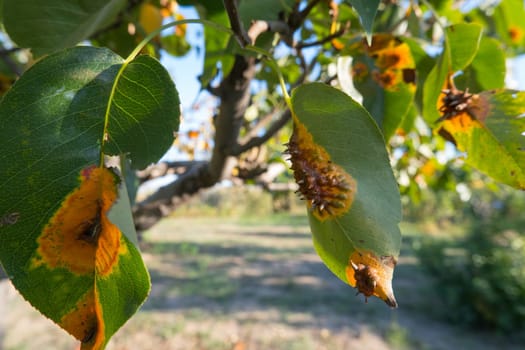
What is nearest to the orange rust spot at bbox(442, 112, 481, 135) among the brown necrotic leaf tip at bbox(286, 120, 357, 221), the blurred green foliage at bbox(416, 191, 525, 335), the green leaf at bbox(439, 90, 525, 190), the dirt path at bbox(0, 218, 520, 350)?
the green leaf at bbox(439, 90, 525, 190)

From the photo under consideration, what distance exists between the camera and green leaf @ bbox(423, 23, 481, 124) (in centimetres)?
55

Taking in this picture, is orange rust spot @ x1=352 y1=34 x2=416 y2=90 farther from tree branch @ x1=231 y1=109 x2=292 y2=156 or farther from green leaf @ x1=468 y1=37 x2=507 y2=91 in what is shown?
tree branch @ x1=231 y1=109 x2=292 y2=156

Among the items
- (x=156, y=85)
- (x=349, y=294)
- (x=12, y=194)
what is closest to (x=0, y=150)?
(x=12, y=194)

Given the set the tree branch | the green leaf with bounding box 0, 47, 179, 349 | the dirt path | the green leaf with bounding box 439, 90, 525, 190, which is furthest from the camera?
the dirt path

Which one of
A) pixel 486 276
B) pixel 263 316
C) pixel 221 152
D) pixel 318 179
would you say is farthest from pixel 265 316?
pixel 318 179

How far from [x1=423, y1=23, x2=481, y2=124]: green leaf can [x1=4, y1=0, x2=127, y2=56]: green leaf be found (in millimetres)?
446

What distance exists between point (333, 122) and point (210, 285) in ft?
22.9

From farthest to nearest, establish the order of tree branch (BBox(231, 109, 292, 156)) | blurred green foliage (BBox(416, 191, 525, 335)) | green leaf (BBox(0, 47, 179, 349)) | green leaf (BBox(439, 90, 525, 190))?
blurred green foliage (BBox(416, 191, 525, 335)), tree branch (BBox(231, 109, 292, 156)), green leaf (BBox(439, 90, 525, 190)), green leaf (BBox(0, 47, 179, 349))

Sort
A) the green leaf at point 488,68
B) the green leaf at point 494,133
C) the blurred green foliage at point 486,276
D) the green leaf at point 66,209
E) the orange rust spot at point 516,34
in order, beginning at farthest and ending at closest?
1. the blurred green foliage at point 486,276
2. the orange rust spot at point 516,34
3. the green leaf at point 488,68
4. the green leaf at point 494,133
5. the green leaf at point 66,209

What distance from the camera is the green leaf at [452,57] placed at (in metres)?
0.55

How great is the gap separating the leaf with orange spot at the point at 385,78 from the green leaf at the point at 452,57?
Answer: 0.03 metres

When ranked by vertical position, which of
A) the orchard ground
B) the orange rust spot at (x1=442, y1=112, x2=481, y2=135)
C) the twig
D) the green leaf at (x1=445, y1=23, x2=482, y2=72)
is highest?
the twig

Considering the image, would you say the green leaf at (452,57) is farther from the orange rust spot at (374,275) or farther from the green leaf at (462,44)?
the orange rust spot at (374,275)

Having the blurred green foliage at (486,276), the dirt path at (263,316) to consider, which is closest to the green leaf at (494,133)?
the dirt path at (263,316)
